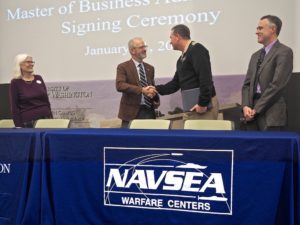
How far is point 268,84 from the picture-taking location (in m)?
3.59

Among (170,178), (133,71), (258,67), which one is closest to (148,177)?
(170,178)

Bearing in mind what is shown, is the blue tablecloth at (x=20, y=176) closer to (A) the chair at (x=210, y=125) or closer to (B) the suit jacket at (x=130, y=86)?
(A) the chair at (x=210, y=125)

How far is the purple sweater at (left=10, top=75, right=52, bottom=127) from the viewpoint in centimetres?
452

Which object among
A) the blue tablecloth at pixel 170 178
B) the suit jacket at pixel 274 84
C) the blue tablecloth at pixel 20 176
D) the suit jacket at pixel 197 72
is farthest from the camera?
the suit jacket at pixel 197 72

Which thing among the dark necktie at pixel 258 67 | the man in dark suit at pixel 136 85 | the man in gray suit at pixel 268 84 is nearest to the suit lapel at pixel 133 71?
the man in dark suit at pixel 136 85

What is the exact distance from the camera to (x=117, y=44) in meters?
4.72

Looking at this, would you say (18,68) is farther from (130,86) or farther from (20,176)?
(20,176)

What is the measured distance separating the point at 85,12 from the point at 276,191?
3.69 meters

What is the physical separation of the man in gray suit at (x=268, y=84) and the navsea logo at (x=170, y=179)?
1.62 metres

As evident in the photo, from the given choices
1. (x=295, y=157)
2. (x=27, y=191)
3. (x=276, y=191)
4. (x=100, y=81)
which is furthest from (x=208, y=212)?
(x=100, y=81)

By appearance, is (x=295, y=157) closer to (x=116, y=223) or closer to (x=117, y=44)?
(x=116, y=223)

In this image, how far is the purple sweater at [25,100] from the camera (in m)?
4.52

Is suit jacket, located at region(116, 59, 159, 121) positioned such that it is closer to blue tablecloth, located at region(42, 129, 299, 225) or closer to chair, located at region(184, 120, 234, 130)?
chair, located at region(184, 120, 234, 130)

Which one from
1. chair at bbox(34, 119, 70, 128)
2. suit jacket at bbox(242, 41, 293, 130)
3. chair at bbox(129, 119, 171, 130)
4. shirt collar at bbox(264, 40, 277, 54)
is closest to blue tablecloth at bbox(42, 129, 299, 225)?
chair at bbox(129, 119, 171, 130)
